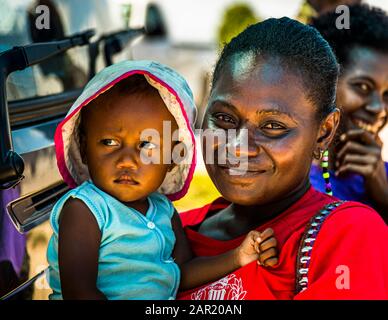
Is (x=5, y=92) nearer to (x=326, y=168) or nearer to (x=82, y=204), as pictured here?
(x=82, y=204)

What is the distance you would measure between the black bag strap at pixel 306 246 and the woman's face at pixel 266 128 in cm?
21

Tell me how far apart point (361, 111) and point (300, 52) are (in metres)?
1.12

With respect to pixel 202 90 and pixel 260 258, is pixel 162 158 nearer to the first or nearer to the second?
pixel 260 258

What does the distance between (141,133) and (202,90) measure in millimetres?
10748

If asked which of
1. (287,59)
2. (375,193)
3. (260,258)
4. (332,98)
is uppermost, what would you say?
(287,59)

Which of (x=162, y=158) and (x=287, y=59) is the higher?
(x=287, y=59)

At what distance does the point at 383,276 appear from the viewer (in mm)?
1870

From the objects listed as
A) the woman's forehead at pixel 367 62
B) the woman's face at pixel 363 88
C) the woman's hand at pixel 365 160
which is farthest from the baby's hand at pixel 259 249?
the woman's forehead at pixel 367 62

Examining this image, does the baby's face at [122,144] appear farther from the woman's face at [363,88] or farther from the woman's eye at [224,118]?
the woman's face at [363,88]

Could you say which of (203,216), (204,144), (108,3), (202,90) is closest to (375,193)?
(203,216)

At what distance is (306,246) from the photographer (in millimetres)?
1960

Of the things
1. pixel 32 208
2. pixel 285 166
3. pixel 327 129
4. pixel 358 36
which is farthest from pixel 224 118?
pixel 358 36

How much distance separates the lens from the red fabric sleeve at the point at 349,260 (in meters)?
1.83

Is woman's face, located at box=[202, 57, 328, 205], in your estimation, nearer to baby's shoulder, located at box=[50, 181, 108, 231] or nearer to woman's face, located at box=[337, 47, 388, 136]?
baby's shoulder, located at box=[50, 181, 108, 231]
